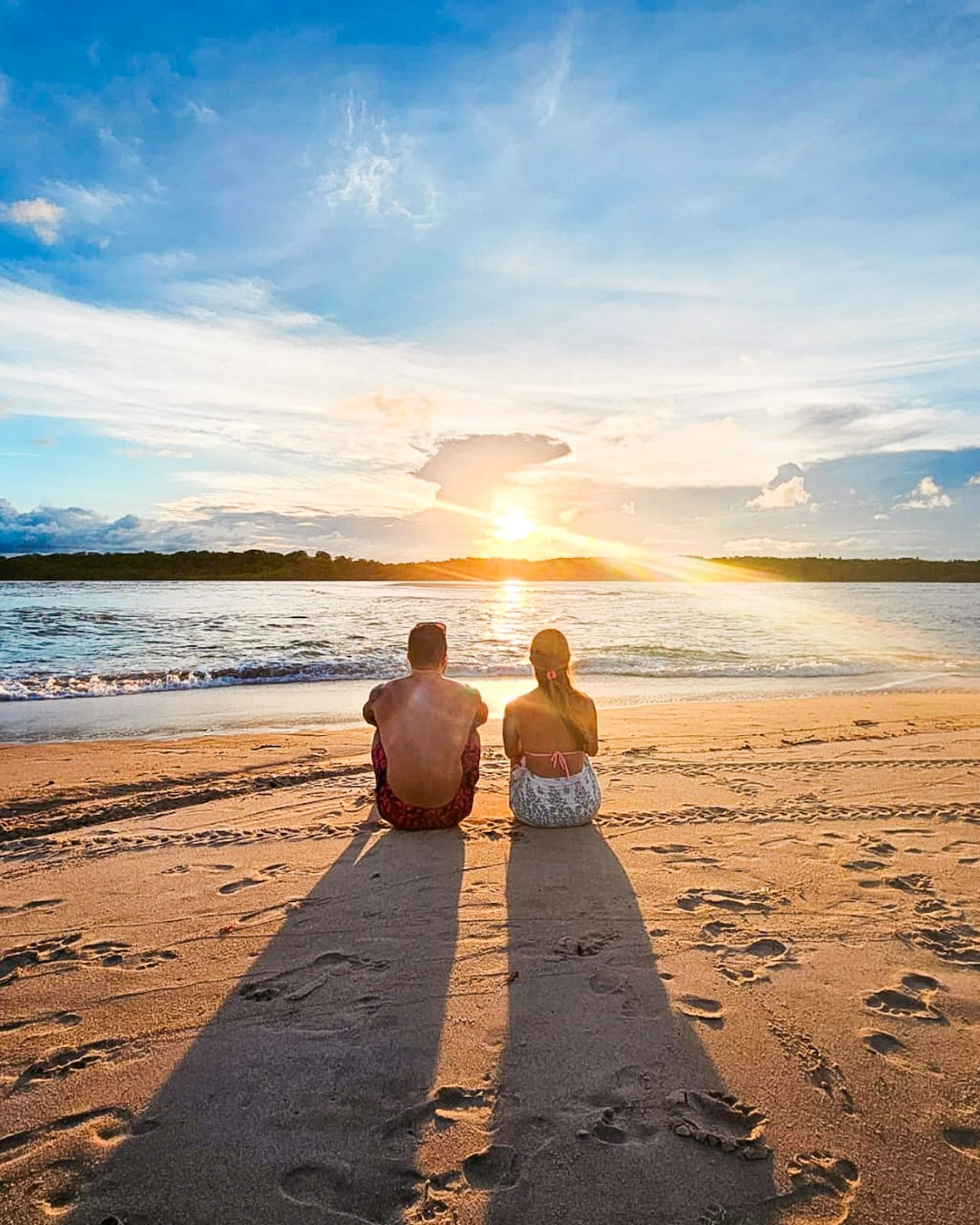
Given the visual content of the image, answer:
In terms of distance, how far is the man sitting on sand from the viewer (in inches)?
212

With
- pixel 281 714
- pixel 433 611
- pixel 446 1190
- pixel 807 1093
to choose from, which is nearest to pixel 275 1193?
pixel 446 1190

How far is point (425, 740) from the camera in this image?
5.38 m

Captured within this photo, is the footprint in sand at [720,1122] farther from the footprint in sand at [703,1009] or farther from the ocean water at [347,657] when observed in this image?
the ocean water at [347,657]

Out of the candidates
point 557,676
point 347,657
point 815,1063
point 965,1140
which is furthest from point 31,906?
point 347,657

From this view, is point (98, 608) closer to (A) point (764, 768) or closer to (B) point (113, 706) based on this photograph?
(B) point (113, 706)

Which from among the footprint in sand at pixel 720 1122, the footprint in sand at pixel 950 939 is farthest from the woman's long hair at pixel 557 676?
the footprint in sand at pixel 720 1122

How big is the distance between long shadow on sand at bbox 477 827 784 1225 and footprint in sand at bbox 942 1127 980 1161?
0.63 metres

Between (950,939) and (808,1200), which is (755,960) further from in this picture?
(808,1200)

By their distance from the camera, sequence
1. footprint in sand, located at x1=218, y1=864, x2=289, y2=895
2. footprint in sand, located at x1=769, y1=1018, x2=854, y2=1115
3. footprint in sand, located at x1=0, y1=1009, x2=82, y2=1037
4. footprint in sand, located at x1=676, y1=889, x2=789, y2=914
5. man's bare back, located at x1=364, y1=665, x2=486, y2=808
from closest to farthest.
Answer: footprint in sand, located at x1=769, y1=1018, x2=854, y2=1115, footprint in sand, located at x1=0, y1=1009, x2=82, y2=1037, footprint in sand, located at x1=676, y1=889, x2=789, y2=914, footprint in sand, located at x1=218, y1=864, x2=289, y2=895, man's bare back, located at x1=364, y1=665, x2=486, y2=808

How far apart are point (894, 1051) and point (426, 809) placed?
3312 millimetres

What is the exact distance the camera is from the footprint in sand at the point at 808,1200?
2.14 meters

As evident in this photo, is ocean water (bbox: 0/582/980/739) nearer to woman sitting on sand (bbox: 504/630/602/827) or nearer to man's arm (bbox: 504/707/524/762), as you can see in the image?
man's arm (bbox: 504/707/524/762)

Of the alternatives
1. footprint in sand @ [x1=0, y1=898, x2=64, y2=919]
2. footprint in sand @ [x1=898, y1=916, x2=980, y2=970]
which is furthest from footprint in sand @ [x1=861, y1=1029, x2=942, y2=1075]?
footprint in sand @ [x1=0, y1=898, x2=64, y2=919]

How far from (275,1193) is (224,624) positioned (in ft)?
77.0
